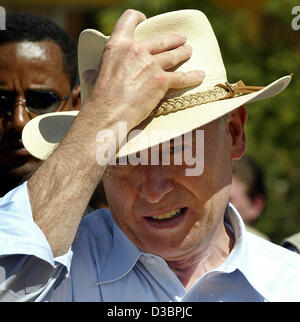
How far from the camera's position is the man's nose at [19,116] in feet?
11.1

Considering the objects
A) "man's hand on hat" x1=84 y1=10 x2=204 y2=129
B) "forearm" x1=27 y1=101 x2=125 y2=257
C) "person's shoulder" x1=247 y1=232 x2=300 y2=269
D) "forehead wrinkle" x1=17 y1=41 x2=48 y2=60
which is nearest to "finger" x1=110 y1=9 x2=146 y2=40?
"man's hand on hat" x1=84 y1=10 x2=204 y2=129

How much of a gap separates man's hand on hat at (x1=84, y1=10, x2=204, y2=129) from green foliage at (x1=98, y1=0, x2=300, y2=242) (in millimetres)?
4950

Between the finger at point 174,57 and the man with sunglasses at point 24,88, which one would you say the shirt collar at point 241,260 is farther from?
the man with sunglasses at point 24,88

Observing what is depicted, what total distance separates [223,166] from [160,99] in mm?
432

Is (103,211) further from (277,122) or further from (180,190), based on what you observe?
(277,122)

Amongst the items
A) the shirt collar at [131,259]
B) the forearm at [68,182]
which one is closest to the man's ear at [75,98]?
the shirt collar at [131,259]

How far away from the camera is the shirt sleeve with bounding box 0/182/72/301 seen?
225 cm

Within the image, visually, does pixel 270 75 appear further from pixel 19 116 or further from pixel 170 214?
pixel 170 214

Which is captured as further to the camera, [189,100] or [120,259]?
[120,259]

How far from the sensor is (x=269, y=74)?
8.47m

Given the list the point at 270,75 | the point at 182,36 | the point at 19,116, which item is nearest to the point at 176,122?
the point at 182,36

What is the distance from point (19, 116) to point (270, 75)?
18.3ft

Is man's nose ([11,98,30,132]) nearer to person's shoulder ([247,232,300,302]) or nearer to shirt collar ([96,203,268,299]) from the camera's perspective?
shirt collar ([96,203,268,299])
